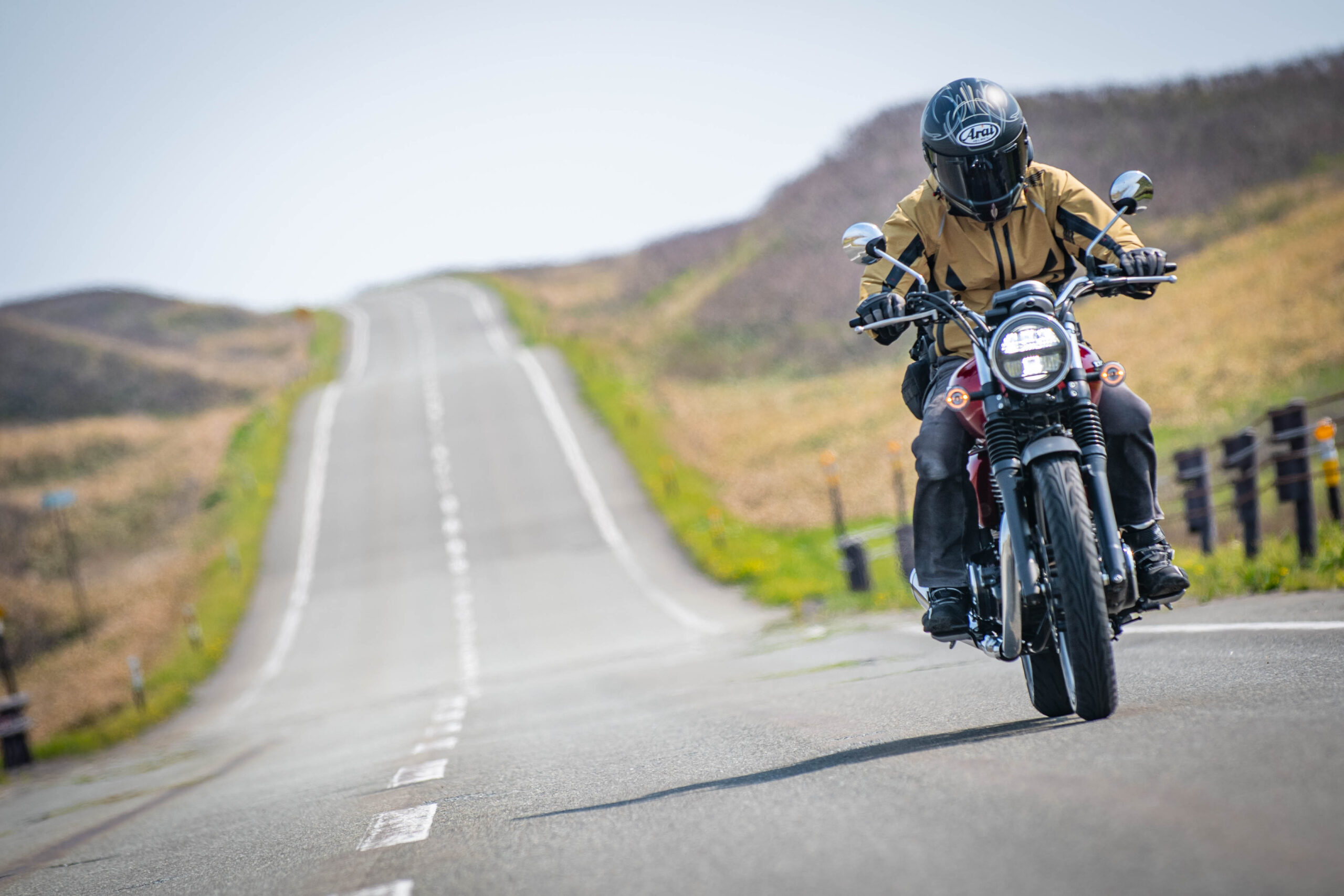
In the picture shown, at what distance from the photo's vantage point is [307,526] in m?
32.1

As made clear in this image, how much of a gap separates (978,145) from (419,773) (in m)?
4.59

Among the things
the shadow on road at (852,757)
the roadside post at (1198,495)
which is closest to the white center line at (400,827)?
the shadow on road at (852,757)

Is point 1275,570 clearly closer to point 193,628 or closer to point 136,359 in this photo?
point 193,628

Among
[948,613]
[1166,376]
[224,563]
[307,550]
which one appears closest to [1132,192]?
[948,613]

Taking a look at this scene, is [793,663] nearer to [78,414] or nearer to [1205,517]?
[1205,517]

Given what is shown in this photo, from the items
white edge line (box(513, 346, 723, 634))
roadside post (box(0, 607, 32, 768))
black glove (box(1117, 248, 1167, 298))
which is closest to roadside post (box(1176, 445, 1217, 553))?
white edge line (box(513, 346, 723, 634))

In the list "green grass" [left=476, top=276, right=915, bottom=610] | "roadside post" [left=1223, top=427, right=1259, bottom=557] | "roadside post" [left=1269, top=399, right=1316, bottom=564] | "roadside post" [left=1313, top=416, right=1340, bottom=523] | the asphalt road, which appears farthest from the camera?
"green grass" [left=476, top=276, right=915, bottom=610]

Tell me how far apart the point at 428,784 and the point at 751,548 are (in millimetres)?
19266

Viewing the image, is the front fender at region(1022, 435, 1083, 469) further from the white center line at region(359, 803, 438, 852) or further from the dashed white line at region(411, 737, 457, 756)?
the dashed white line at region(411, 737, 457, 756)

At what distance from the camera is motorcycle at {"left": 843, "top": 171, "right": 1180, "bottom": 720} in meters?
4.89

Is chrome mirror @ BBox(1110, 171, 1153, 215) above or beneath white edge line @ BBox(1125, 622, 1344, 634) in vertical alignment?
above

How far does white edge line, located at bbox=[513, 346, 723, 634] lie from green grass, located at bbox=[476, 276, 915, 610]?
1178 mm

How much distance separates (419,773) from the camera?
7293 mm

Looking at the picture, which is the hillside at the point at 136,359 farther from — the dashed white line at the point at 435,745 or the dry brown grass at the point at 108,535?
the dashed white line at the point at 435,745
